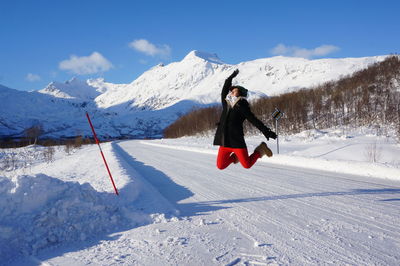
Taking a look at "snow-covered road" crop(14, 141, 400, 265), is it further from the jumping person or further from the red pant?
the jumping person

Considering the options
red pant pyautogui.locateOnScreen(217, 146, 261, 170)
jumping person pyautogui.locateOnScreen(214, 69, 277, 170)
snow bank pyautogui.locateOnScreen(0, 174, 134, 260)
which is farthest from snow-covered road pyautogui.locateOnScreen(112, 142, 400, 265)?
snow bank pyautogui.locateOnScreen(0, 174, 134, 260)

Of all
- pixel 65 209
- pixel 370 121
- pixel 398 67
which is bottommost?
pixel 65 209

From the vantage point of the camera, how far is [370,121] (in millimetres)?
32938

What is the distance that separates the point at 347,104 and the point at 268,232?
4607cm

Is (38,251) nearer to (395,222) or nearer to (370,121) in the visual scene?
(395,222)

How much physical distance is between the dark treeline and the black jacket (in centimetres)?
2999

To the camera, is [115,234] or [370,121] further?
[370,121]

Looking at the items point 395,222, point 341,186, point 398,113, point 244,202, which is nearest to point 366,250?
point 395,222

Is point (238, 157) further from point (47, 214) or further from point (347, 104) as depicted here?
point (347, 104)

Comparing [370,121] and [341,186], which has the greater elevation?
[370,121]

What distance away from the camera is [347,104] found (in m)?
44.1

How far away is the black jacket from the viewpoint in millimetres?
5250

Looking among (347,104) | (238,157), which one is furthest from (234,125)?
(347,104)

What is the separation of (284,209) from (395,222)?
1.70 meters
